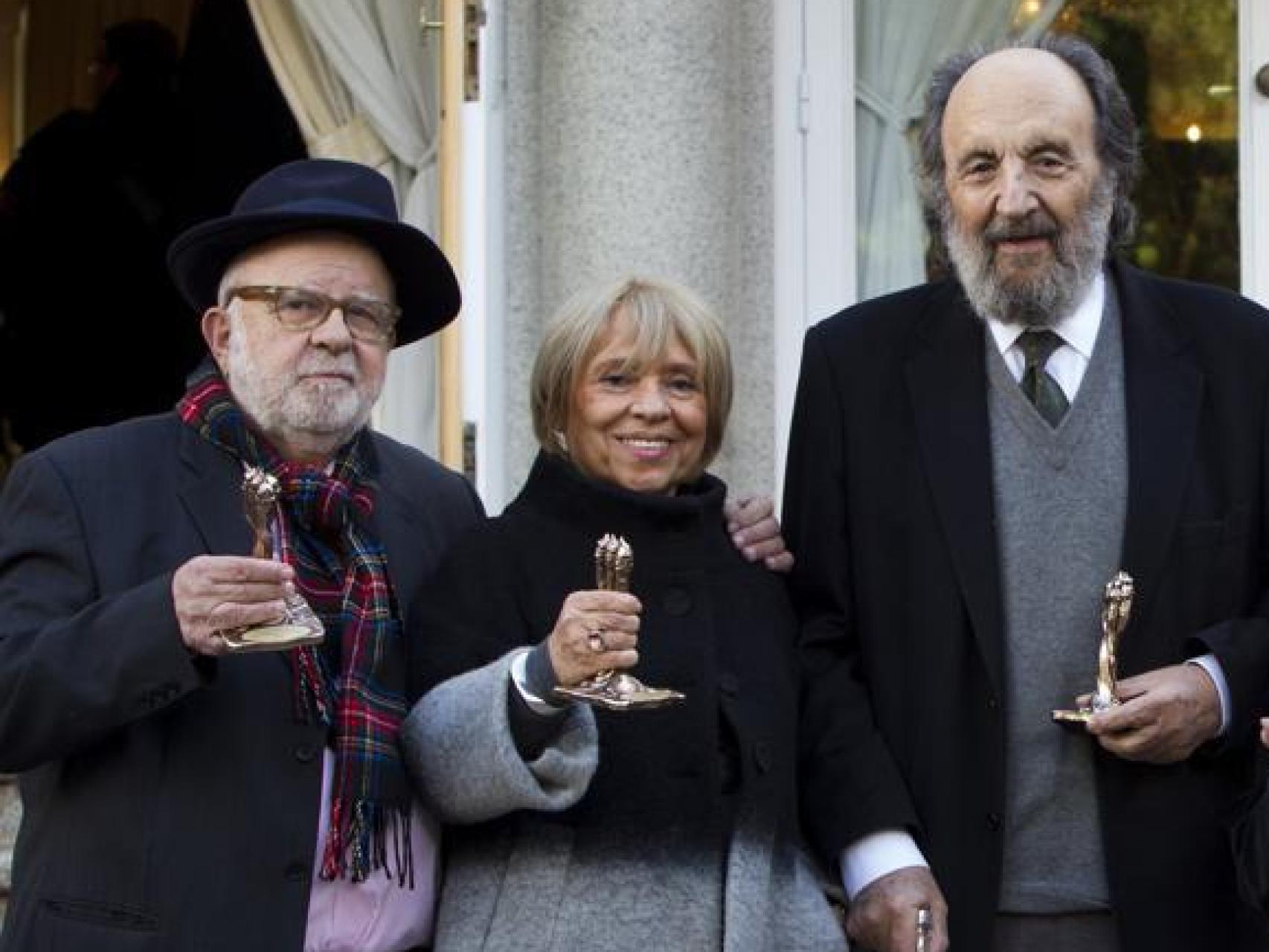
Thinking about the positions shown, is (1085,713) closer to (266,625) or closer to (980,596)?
(980,596)

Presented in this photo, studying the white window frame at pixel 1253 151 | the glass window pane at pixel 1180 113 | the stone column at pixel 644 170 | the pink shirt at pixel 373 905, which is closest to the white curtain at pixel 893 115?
the glass window pane at pixel 1180 113

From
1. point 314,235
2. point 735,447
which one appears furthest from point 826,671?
point 735,447

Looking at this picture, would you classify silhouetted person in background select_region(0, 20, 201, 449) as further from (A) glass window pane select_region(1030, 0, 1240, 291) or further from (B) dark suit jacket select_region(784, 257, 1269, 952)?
(B) dark suit jacket select_region(784, 257, 1269, 952)

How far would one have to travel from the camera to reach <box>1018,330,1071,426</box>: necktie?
Result: 146 inches

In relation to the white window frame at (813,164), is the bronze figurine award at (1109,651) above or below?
below

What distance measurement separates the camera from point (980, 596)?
3.62 m

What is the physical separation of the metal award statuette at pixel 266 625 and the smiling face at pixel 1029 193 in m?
1.20

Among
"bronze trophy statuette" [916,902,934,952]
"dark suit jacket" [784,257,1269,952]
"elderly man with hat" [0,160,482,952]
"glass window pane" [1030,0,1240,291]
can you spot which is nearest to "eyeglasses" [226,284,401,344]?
"elderly man with hat" [0,160,482,952]

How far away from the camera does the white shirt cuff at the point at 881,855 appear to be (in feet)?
11.9

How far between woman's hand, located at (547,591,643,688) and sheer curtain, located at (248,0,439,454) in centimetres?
311

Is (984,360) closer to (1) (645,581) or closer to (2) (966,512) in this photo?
(2) (966,512)

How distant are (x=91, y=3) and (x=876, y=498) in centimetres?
690

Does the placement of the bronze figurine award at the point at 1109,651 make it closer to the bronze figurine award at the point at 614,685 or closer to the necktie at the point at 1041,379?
the necktie at the point at 1041,379

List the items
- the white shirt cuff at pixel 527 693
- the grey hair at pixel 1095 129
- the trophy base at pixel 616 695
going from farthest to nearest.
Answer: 1. the grey hair at pixel 1095 129
2. the white shirt cuff at pixel 527 693
3. the trophy base at pixel 616 695
